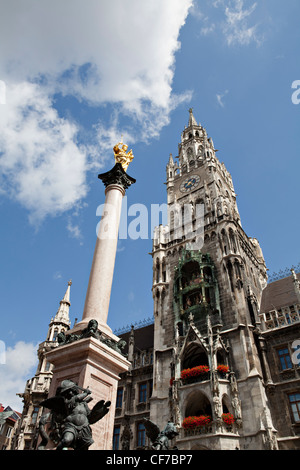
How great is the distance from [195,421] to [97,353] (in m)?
16.1

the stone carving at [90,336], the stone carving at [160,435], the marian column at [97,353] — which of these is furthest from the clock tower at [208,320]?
the stone carving at [90,336]

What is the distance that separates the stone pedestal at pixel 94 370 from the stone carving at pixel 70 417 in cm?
86

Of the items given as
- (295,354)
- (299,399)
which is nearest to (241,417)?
(299,399)

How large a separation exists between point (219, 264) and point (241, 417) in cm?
1259

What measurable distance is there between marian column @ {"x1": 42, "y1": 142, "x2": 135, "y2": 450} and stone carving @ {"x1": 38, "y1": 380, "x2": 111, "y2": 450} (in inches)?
Result: 8.1

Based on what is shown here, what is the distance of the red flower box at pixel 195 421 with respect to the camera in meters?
22.1

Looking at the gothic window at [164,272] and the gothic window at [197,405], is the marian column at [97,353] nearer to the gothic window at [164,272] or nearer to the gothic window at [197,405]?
the gothic window at [197,405]

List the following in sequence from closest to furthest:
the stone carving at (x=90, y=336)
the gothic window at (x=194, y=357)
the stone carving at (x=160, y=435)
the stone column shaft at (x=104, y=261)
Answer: the stone carving at (x=90, y=336) < the stone carving at (x=160, y=435) < the stone column shaft at (x=104, y=261) < the gothic window at (x=194, y=357)

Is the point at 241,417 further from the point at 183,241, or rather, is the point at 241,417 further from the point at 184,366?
the point at 183,241

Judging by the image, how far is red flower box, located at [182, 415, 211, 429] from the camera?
22128 millimetres

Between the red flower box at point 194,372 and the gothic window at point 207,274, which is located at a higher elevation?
the gothic window at point 207,274

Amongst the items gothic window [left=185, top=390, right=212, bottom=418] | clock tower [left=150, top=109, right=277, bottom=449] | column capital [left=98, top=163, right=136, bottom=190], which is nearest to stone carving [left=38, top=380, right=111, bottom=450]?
column capital [left=98, top=163, right=136, bottom=190]
